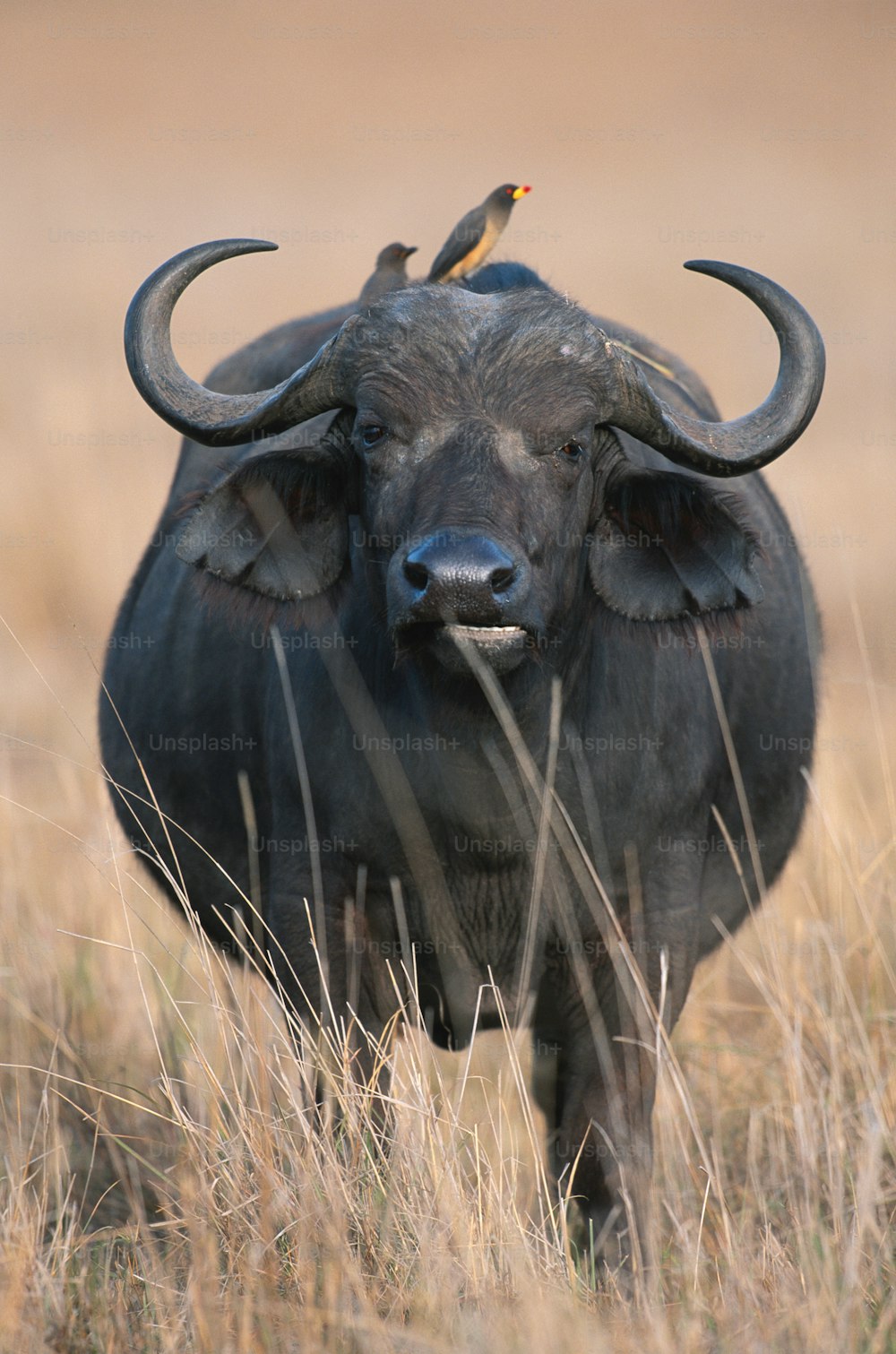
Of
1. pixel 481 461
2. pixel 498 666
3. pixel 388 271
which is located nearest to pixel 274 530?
pixel 481 461

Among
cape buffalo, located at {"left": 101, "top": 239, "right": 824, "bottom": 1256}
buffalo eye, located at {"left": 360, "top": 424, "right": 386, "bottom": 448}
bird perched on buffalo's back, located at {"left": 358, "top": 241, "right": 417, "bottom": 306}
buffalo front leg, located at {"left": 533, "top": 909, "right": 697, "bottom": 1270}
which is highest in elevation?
bird perched on buffalo's back, located at {"left": 358, "top": 241, "right": 417, "bottom": 306}

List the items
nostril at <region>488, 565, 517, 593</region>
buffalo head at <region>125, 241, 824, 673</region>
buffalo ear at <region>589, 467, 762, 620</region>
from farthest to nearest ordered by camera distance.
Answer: buffalo ear at <region>589, 467, 762, 620</region> < buffalo head at <region>125, 241, 824, 673</region> < nostril at <region>488, 565, 517, 593</region>

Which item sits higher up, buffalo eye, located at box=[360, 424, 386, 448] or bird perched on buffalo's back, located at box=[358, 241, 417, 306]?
bird perched on buffalo's back, located at box=[358, 241, 417, 306]

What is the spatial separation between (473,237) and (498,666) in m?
2.93

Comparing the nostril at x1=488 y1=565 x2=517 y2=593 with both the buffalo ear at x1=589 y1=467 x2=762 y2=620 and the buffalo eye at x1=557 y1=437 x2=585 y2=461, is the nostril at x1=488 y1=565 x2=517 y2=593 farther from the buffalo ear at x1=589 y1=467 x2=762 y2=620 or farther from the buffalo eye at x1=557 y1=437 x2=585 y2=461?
the buffalo ear at x1=589 y1=467 x2=762 y2=620

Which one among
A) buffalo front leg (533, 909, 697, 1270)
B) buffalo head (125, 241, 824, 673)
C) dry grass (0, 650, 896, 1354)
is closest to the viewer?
dry grass (0, 650, 896, 1354)

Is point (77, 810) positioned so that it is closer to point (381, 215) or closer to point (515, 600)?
point (515, 600)

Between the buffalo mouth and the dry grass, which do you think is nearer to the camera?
the dry grass

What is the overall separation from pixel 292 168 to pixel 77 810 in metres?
22.2

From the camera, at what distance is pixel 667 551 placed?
420 cm

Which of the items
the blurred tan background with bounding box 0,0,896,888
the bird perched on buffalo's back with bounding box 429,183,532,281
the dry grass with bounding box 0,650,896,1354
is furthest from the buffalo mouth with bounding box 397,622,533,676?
the bird perched on buffalo's back with bounding box 429,183,532,281

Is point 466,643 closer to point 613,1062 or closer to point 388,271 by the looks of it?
point 613,1062

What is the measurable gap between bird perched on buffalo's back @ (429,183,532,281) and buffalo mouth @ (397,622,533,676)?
2.46 m

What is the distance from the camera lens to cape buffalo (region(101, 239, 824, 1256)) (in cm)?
388
